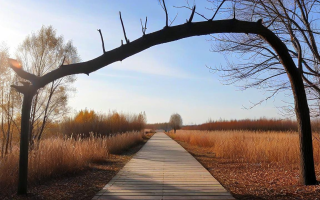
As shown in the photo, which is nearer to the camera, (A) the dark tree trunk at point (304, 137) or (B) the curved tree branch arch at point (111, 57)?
(B) the curved tree branch arch at point (111, 57)

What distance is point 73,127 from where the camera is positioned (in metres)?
20.1

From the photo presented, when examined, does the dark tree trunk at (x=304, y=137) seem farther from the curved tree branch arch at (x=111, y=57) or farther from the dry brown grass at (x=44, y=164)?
the dry brown grass at (x=44, y=164)

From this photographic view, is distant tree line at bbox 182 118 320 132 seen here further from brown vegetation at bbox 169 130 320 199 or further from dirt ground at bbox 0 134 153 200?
dirt ground at bbox 0 134 153 200

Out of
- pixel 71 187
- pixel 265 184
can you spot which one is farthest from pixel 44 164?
pixel 265 184

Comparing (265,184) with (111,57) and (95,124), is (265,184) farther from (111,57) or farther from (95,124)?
(95,124)

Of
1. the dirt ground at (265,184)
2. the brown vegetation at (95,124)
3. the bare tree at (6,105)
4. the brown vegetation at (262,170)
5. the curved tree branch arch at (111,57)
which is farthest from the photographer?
the brown vegetation at (95,124)

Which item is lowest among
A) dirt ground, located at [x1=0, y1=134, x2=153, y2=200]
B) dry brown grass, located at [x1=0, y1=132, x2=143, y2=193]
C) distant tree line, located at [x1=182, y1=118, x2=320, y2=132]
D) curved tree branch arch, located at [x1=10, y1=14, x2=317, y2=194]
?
dirt ground, located at [x1=0, y1=134, x2=153, y2=200]

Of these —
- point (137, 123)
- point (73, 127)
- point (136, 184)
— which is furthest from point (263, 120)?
point (136, 184)

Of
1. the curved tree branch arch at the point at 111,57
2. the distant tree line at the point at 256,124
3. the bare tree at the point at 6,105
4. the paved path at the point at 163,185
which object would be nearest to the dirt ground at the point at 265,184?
Answer: the paved path at the point at 163,185

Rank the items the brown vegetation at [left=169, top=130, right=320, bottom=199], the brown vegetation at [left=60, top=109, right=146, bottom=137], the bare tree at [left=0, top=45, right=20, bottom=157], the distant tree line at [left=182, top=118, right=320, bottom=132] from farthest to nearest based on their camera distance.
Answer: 1. the distant tree line at [left=182, top=118, right=320, bottom=132]
2. the brown vegetation at [left=60, top=109, right=146, bottom=137]
3. the bare tree at [left=0, top=45, right=20, bottom=157]
4. the brown vegetation at [left=169, top=130, right=320, bottom=199]

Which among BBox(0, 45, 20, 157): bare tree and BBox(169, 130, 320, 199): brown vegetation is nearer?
BBox(169, 130, 320, 199): brown vegetation

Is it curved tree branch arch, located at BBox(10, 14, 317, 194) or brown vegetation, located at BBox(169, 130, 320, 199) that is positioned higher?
curved tree branch arch, located at BBox(10, 14, 317, 194)

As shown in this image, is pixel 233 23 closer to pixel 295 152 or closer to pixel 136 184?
pixel 136 184

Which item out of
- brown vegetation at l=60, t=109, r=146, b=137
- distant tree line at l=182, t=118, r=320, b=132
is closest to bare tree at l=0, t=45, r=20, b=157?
brown vegetation at l=60, t=109, r=146, b=137
